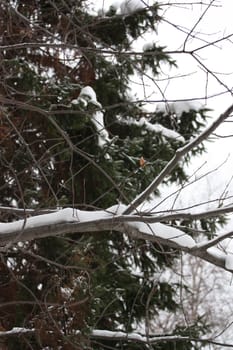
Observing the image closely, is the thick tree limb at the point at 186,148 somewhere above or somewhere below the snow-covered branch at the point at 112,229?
above

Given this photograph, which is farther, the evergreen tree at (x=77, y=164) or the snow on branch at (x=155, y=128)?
the snow on branch at (x=155, y=128)

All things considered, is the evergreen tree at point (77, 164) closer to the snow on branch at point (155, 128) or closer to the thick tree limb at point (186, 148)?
the snow on branch at point (155, 128)

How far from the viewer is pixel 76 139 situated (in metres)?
5.52

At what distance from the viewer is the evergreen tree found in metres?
4.55

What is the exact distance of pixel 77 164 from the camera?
542 cm

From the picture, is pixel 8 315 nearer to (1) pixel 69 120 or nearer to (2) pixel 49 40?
(1) pixel 69 120

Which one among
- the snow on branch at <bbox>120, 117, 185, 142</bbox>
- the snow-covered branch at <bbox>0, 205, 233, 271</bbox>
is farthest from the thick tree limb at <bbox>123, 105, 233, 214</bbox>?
the snow on branch at <bbox>120, 117, 185, 142</bbox>

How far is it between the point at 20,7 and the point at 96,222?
10.3 ft

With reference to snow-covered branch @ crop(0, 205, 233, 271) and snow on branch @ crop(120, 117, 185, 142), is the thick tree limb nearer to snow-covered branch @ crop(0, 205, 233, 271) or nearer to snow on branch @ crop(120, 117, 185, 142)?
snow-covered branch @ crop(0, 205, 233, 271)

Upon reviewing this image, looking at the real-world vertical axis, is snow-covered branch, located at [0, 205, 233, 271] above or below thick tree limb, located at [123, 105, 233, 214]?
below

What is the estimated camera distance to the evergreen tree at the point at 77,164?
455 centimetres

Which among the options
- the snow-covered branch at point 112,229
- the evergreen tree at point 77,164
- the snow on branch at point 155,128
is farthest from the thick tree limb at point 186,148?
the snow on branch at point 155,128

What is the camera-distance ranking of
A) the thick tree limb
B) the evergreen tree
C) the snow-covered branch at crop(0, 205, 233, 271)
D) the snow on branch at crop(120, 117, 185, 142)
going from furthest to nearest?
the snow on branch at crop(120, 117, 185, 142), the evergreen tree, the snow-covered branch at crop(0, 205, 233, 271), the thick tree limb

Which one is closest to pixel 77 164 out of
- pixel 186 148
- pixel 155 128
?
pixel 155 128
